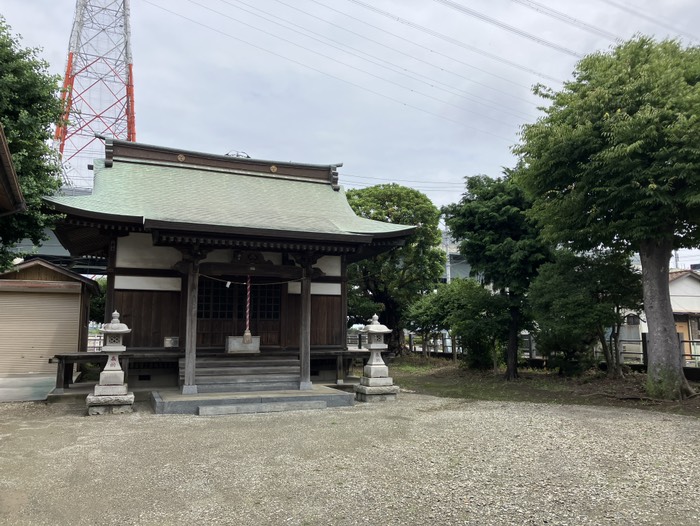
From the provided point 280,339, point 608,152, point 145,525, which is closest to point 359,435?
point 145,525

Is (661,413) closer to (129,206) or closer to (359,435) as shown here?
(359,435)

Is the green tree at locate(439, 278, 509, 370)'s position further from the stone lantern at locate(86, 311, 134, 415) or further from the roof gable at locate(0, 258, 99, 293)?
the roof gable at locate(0, 258, 99, 293)

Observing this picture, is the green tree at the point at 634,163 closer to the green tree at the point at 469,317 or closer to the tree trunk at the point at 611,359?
the tree trunk at the point at 611,359

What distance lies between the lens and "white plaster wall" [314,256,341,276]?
12835mm

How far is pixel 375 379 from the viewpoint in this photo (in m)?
10.4

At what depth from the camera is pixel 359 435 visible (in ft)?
22.9

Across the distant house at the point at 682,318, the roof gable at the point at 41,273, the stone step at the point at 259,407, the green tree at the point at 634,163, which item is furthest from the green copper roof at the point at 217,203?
the distant house at the point at 682,318

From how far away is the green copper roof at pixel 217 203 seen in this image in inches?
389

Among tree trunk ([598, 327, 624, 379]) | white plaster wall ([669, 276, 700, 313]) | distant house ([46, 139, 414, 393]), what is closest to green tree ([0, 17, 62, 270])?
distant house ([46, 139, 414, 393])

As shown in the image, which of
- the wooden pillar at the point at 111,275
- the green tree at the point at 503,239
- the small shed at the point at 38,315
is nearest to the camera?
the wooden pillar at the point at 111,275

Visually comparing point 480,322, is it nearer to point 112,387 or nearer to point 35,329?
point 112,387

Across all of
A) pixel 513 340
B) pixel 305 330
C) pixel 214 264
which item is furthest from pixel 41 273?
pixel 513 340

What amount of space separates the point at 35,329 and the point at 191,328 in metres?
8.71

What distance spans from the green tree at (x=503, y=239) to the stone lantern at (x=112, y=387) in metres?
10.4
